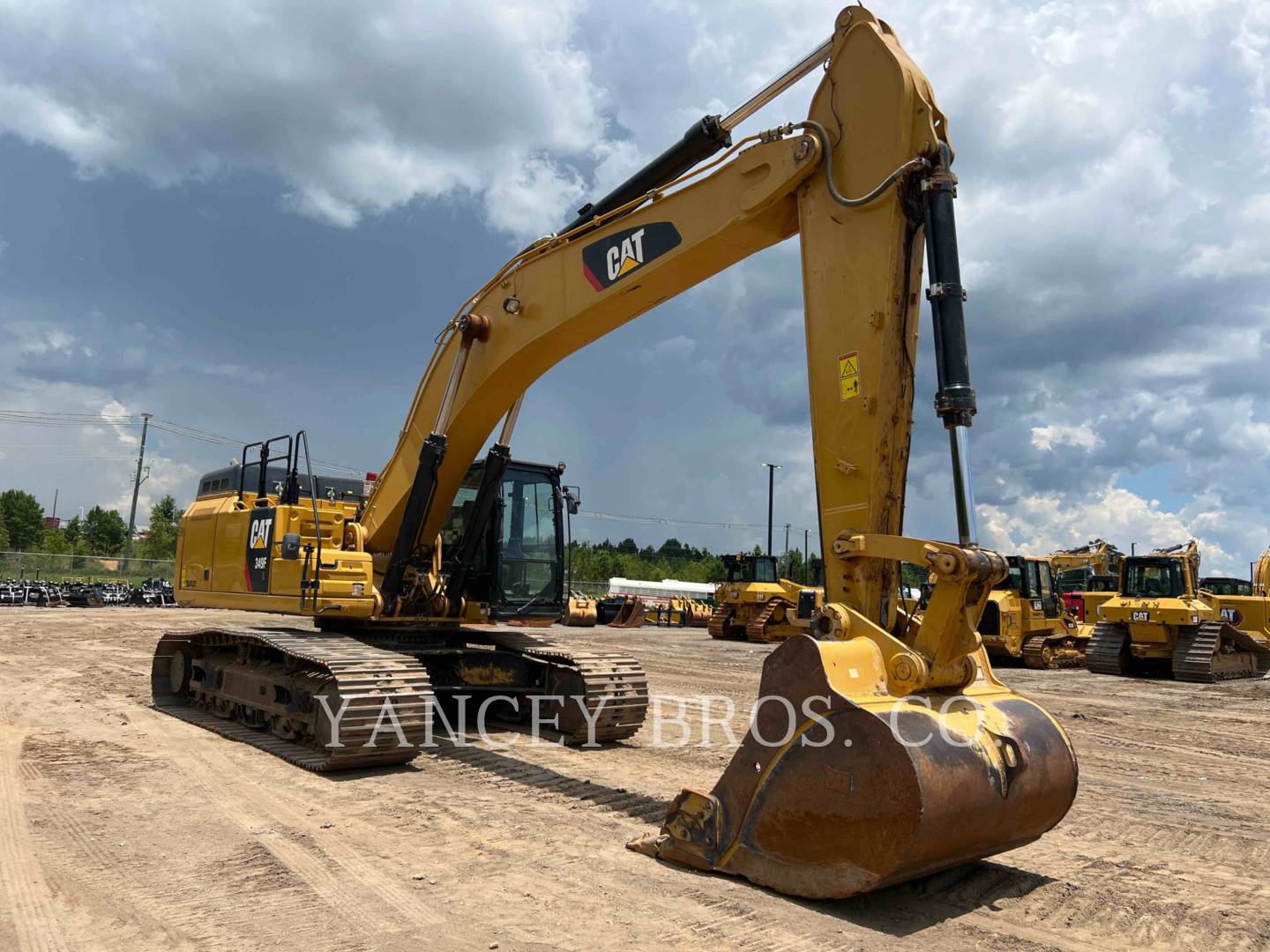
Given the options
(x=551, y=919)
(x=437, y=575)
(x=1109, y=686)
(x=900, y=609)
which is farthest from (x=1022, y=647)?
(x=551, y=919)

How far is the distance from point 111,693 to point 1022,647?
1699 centimetres

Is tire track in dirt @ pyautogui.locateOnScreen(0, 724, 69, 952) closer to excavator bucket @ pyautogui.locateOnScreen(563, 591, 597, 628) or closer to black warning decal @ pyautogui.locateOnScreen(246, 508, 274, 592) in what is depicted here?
black warning decal @ pyautogui.locateOnScreen(246, 508, 274, 592)

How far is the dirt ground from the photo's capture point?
4086 mm

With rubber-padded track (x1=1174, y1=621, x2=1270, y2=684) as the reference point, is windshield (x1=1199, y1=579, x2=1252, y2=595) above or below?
above

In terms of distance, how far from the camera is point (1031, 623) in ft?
64.6

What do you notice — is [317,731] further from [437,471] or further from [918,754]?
[918,754]

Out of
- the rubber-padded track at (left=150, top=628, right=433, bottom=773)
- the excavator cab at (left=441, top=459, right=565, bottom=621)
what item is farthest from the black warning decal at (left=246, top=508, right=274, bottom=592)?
the excavator cab at (left=441, top=459, right=565, bottom=621)

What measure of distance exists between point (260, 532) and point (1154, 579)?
55.2 ft

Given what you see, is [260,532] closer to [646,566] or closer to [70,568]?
[70,568]

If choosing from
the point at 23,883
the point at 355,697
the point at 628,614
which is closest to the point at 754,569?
the point at 628,614

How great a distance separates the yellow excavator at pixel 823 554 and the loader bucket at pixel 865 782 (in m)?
0.01

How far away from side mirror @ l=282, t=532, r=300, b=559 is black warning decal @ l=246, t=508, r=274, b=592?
59 cm

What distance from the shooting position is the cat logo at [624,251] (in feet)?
21.7

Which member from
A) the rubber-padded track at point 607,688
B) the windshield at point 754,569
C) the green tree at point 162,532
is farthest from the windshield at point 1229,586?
the green tree at point 162,532
